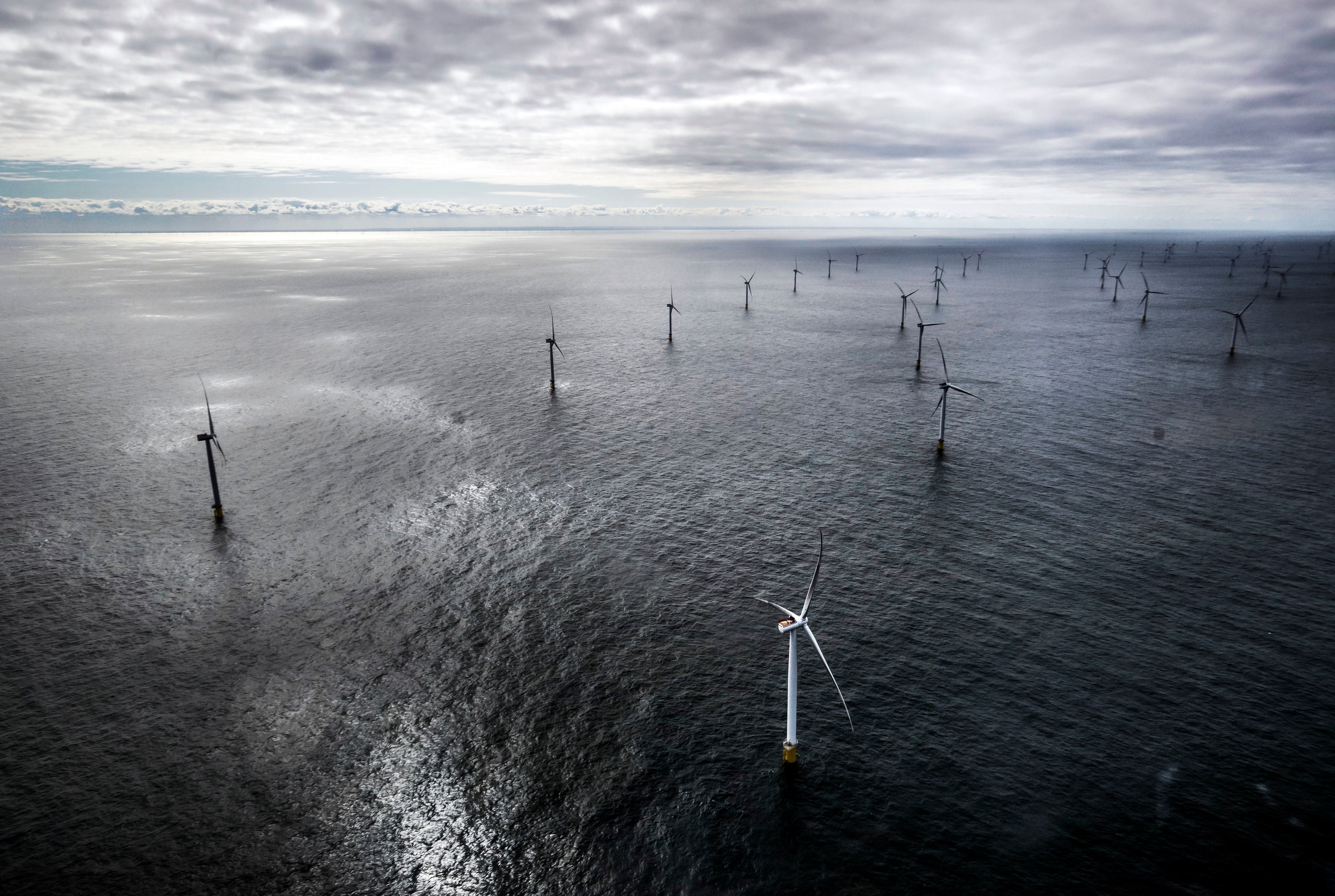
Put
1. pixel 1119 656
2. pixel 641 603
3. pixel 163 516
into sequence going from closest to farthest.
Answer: pixel 1119 656, pixel 641 603, pixel 163 516

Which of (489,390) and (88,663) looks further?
(489,390)

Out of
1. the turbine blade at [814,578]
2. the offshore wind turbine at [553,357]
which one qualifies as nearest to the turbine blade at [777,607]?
the turbine blade at [814,578]

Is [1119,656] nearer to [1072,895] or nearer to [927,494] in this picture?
[1072,895]

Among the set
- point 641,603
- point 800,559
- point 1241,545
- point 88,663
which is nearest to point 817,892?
point 641,603

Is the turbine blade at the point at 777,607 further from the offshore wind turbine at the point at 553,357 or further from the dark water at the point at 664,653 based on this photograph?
the offshore wind turbine at the point at 553,357

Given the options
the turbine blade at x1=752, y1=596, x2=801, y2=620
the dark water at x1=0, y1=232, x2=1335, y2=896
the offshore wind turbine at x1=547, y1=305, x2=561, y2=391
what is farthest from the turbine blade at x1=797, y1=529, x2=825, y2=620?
the offshore wind turbine at x1=547, y1=305, x2=561, y2=391
